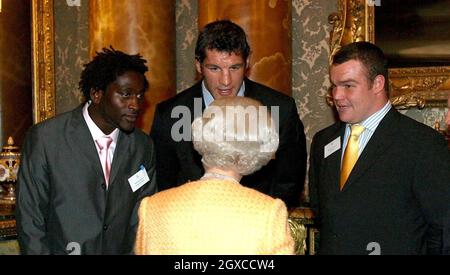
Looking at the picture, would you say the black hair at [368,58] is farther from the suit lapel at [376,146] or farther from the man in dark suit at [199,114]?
the man in dark suit at [199,114]

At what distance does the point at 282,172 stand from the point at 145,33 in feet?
Result: 7.28

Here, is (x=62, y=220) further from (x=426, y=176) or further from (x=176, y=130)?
(x=426, y=176)

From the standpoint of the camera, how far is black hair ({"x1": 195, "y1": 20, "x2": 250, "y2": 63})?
3.58 meters

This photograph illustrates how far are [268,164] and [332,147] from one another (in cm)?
49

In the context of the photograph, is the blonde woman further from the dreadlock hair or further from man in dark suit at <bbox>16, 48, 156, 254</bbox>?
the dreadlock hair

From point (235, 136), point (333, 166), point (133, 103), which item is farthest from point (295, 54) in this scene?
point (235, 136)

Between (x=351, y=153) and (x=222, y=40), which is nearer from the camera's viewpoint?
(x=351, y=153)

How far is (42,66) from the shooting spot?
21.4ft

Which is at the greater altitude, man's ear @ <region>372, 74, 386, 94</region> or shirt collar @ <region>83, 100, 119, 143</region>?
man's ear @ <region>372, 74, 386, 94</region>

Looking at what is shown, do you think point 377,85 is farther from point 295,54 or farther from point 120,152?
point 295,54

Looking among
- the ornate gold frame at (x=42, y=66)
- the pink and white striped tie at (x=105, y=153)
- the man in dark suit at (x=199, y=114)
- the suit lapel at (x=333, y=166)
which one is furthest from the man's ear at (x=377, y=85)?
the ornate gold frame at (x=42, y=66)

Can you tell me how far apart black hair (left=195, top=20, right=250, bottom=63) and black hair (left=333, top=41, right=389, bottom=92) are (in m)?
0.56

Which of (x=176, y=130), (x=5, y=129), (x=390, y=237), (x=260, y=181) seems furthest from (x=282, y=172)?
(x=5, y=129)

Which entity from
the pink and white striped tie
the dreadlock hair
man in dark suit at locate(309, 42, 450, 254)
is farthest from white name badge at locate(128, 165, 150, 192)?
man in dark suit at locate(309, 42, 450, 254)
